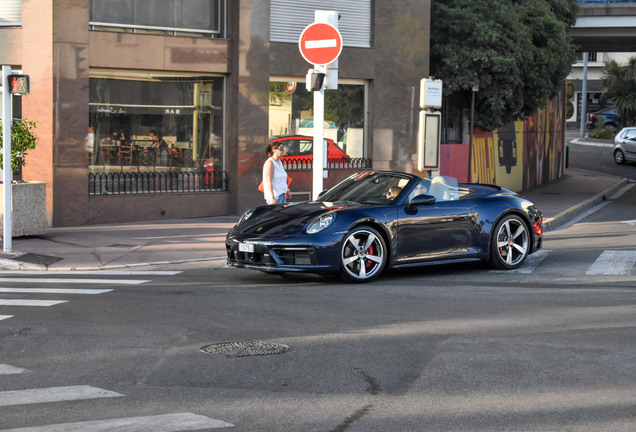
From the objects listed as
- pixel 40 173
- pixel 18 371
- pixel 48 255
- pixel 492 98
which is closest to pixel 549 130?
pixel 492 98

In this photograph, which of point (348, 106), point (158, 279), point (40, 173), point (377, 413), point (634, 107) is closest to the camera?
point (377, 413)

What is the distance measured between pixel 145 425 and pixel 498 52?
773 inches

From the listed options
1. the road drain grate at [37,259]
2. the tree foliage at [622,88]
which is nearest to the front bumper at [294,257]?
the road drain grate at [37,259]

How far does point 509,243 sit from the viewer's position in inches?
472

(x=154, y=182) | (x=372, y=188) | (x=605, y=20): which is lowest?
(x=154, y=182)

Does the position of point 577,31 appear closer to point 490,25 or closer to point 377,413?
point 490,25

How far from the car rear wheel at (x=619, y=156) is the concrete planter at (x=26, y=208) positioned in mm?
30772

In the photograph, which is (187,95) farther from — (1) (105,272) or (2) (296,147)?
(1) (105,272)

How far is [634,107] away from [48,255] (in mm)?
48494

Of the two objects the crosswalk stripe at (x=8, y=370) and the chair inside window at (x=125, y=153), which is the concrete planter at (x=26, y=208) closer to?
the chair inside window at (x=125, y=153)

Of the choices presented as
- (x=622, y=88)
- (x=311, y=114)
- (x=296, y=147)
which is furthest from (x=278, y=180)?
(x=622, y=88)

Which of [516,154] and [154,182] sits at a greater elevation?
[516,154]

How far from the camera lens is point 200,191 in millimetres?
18484

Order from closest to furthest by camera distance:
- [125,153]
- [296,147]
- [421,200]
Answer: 1. [421,200]
2. [125,153]
3. [296,147]
